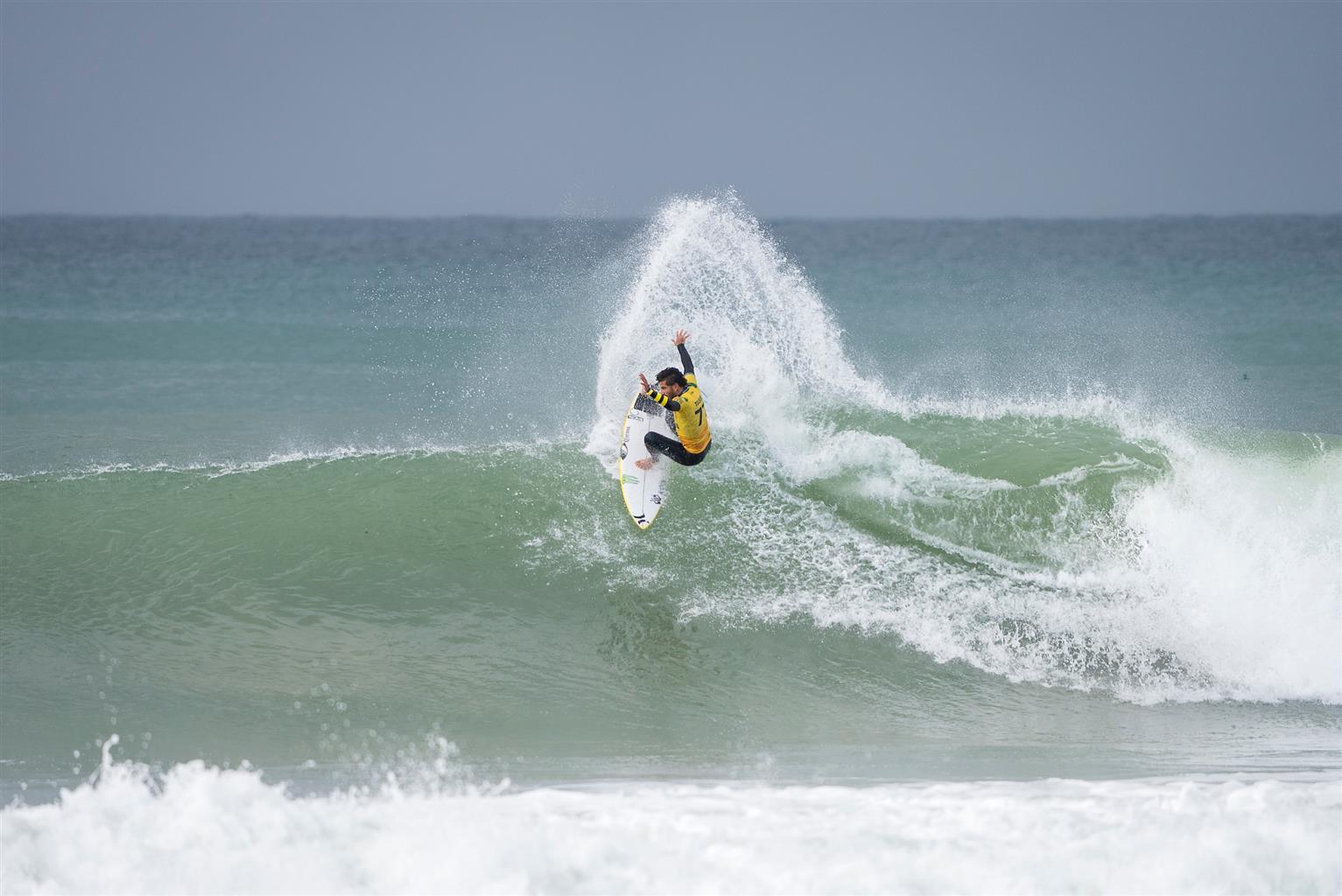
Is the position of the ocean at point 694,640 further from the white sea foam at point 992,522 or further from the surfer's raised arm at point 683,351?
the surfer's raised arm at point 683,351

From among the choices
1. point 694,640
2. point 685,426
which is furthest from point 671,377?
point 694,640

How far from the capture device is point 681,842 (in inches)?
187

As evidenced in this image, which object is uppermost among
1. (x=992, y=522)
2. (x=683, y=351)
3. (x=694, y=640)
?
(x=683, y=351)

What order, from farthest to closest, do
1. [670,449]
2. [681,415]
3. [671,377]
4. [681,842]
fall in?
[670,449] → [681,415] → [671,377] → [681,842]

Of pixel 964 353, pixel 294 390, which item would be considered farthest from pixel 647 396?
pixel 964 353

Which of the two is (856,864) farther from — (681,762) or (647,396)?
(647,396)

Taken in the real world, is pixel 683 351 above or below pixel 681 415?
above

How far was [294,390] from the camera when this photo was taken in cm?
1727

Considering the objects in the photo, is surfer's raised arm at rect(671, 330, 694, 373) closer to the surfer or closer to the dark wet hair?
the surfer

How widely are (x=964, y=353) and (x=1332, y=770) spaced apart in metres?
14.6

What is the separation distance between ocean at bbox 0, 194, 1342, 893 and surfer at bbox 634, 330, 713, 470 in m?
0.48

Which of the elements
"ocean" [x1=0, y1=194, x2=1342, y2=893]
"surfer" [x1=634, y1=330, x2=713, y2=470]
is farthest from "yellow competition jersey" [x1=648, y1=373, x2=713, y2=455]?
"ocean" [x1=0, y1=194, x2=1342, y2=893]

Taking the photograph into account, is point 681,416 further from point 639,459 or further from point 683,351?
point 639,459

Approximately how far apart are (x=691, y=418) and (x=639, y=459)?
627mm
